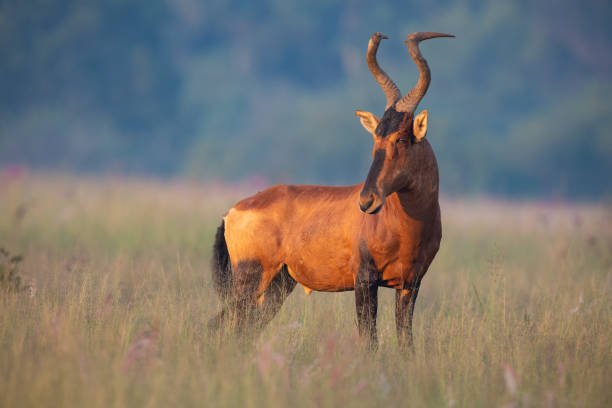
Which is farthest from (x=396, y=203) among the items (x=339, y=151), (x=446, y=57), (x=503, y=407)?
(x=446, y=57)

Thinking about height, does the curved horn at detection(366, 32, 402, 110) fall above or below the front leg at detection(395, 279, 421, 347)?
above

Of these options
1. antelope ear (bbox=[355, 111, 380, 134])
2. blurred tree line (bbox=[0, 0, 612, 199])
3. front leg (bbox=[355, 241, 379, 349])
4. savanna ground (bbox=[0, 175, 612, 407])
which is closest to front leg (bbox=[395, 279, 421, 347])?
savanna ground (bbox=[0, 175, 612, 407])

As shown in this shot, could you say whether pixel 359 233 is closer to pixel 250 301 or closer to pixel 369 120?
pixel 369 120

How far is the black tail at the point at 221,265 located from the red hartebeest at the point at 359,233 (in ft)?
0.04

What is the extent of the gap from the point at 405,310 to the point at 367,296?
42 cm

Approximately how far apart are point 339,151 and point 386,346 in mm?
53011

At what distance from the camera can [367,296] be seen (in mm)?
5715

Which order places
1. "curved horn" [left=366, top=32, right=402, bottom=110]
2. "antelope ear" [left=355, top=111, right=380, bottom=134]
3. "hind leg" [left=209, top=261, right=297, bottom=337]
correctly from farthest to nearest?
"hind leg" [left=209, top=261, right=297, bottom=337] → "antelope ear" [left=355, top=111, right=380, bottom=134] → "curved horn" [left=366, top=32, right=402, bottom=110]

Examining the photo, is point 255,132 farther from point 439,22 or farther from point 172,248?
point 172,248

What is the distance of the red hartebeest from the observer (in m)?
5.55

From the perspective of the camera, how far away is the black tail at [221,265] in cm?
680

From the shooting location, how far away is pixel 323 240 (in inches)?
245

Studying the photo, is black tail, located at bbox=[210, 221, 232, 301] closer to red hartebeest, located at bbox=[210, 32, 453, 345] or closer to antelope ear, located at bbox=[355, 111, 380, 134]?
red hartebeest, located at bbox=[210, 32, 453, 345]

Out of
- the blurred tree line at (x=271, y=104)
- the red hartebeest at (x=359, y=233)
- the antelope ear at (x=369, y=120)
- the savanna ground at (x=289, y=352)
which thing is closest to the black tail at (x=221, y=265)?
the red hartebeest at (x=359, y=233)
